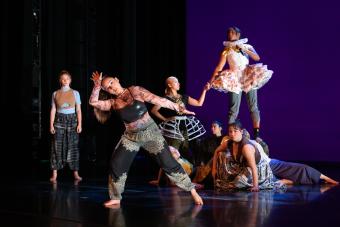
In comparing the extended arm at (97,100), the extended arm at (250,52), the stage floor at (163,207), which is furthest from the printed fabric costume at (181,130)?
the extended arm at (97,100)

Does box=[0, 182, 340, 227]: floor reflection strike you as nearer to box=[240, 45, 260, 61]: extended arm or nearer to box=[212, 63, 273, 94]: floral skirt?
box=[212, 63, 273, 94]: floral skirt

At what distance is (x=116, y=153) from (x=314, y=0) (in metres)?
4.20

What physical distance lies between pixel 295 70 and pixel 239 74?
6.08 feet

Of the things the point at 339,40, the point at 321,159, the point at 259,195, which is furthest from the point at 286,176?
the point at 339,40

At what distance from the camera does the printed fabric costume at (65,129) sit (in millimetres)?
6113

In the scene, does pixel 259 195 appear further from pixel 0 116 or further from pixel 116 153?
pixel 0 116

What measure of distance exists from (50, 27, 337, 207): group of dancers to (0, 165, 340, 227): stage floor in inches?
9.3

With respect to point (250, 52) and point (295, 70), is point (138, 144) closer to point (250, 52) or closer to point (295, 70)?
A: point (250, 52)

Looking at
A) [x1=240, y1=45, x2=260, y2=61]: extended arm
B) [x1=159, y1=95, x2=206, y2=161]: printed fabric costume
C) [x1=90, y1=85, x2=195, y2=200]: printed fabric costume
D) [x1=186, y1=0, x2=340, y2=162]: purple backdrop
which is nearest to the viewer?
[x1=90, y1=85, x2=195, y2=200]: printed fabric costume

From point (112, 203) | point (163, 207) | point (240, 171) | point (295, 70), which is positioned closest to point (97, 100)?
point (112, 203)

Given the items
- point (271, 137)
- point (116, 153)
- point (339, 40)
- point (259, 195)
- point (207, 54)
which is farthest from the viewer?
point (207, 54)

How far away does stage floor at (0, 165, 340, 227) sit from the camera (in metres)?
3.61

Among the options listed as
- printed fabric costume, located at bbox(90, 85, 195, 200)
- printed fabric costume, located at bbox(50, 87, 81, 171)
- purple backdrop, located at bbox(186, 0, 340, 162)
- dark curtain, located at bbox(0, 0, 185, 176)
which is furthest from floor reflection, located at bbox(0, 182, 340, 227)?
dark curtain, located at bbox(0, 0, 185, 176)

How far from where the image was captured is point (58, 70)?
8.06 m
